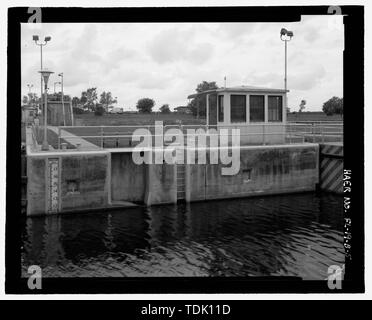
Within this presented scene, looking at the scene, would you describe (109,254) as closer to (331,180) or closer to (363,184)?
(363,184)

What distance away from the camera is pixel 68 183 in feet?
Result: 49.4

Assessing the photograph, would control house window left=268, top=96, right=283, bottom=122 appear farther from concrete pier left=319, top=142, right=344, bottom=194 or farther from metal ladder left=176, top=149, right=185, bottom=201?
metal ladder left=176, top=149, right=185, bottom=201

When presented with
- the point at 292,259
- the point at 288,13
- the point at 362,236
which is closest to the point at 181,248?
the point at 292,259

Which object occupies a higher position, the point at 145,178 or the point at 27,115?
the point at 27,115

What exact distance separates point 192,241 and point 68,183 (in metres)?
4.98

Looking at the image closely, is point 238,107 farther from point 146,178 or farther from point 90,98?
point 90,98

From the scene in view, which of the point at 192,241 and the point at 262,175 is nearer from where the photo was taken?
the point at 192,241

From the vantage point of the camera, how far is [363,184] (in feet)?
17.2

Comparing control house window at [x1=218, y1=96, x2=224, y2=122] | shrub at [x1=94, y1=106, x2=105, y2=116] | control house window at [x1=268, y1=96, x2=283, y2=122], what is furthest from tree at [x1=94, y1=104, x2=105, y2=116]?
control house window at [x1=268, y1=96, x2=283, y2=122]

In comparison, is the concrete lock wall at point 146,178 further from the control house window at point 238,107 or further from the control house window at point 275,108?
the control house window at point 238,107

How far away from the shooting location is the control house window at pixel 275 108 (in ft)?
65.6

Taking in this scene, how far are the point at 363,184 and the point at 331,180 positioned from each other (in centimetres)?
1459

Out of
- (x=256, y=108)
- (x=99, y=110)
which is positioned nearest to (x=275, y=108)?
(x=256, y=108)

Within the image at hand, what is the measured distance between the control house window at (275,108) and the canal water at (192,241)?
4561 millimetres
